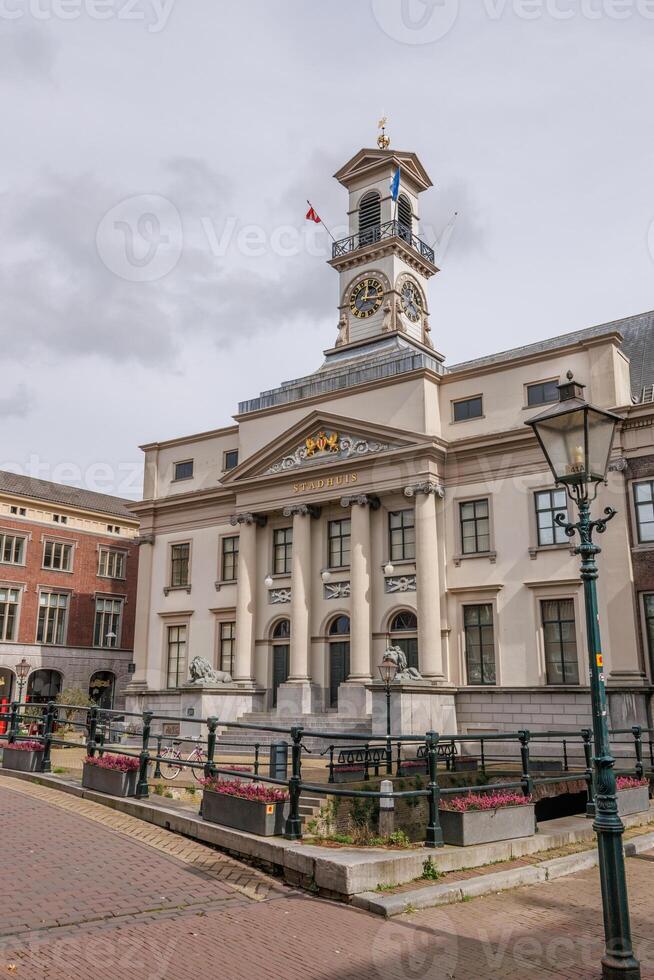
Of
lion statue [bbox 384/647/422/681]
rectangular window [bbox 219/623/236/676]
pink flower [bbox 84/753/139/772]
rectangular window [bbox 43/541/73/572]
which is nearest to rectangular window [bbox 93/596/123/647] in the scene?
rectangular window [bbox 43/541/73/572]

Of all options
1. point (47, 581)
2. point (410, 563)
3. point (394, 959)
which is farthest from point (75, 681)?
point (394, 959)

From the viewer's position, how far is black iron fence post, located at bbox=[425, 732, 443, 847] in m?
9.74

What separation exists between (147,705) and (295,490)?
38.6ft

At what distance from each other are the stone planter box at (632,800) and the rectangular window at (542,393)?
57.2 ft

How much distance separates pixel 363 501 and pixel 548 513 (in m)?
6.84

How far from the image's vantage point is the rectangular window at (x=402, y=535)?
30.5 meters

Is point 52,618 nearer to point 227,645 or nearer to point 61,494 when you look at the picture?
point 61,494

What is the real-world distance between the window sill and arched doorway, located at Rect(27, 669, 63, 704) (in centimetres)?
2659

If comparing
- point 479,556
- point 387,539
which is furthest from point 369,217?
point 479,556

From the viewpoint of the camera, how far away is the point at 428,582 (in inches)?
1141

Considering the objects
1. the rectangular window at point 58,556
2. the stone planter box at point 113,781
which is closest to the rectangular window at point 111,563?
the rectangular window at point 58,556

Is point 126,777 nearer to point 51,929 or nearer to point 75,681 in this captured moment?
point 51,929

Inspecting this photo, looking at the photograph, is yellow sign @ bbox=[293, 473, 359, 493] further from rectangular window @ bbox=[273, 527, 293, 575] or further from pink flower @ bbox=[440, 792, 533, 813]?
pink flower @ bbox=[440, 792, 533, 813]

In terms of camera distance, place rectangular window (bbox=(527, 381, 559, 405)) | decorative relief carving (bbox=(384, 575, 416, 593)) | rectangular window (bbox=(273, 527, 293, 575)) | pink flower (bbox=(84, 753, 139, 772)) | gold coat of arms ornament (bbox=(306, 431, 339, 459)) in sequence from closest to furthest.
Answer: pink flower (bbox=(84, 753, 139, 772)), rectangular window (bbox=(527, 381, 559, 405)), decorative relief carving (bbox=(384, 575, 416, 593)), gold coat of arms ornament (bbox=(306, 431, 339, 459)), rectangular window (bbox=(273, 527, 293, 575))
